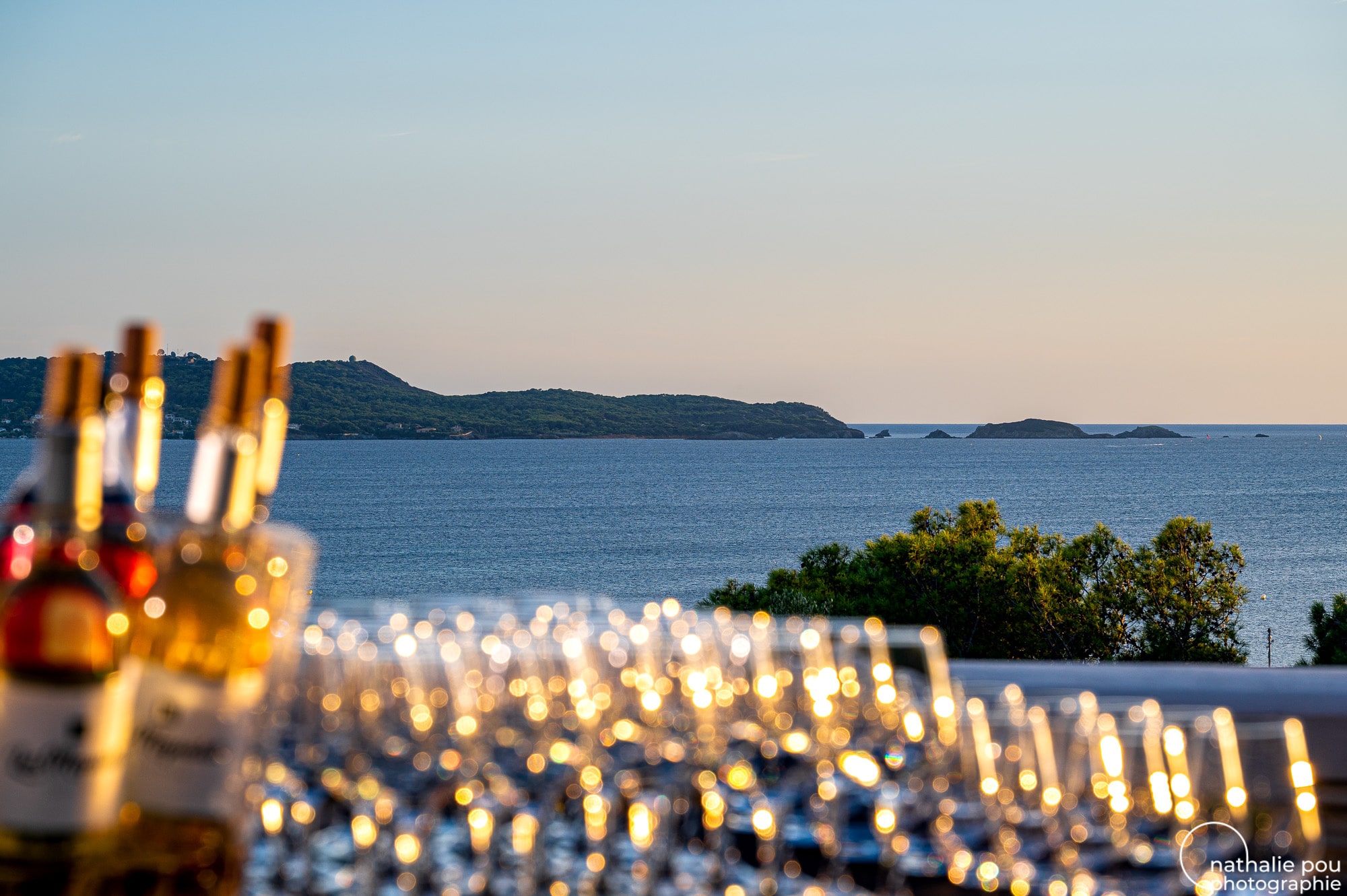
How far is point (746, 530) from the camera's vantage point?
69.6 meters

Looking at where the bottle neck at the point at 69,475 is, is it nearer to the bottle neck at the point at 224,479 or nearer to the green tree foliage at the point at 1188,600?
the bottle neck at the point at 224,479

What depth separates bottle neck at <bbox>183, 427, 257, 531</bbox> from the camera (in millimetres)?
1092

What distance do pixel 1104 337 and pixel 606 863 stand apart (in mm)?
85079

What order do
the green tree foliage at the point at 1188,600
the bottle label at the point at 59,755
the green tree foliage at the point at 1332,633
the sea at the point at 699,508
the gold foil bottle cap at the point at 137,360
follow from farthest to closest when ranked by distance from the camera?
the sea at the point at 699,508, the green tree foliage at the point at 1188,600, the green tree foliage at the point at 1332,633, the gold foil bottle cap at the point at 137,360, the bottle label at the point at 59,755

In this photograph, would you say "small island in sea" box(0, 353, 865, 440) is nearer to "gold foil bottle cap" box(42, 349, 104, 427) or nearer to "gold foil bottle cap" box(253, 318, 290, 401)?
"gold foil bottle cap" box(253, 318, 290, 401)

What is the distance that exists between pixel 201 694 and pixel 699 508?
77562mm

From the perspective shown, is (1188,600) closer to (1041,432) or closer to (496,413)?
(496,413)

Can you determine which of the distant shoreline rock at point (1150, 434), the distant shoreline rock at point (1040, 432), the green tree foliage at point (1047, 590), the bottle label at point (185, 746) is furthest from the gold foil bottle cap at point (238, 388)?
the distant shoreline rock at point (1150, 434)

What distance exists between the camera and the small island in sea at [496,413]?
90312 millimetres

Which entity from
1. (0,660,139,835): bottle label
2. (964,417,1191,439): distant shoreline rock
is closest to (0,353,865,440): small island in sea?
(964,417,1191,439): distant shoreline rock

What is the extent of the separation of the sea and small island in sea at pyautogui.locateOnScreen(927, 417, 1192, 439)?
134 ft

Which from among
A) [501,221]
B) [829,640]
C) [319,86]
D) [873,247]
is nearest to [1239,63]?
[873,247]

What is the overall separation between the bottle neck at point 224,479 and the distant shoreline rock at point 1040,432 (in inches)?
6946

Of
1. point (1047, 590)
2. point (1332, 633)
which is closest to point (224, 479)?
point (1332, 633)
